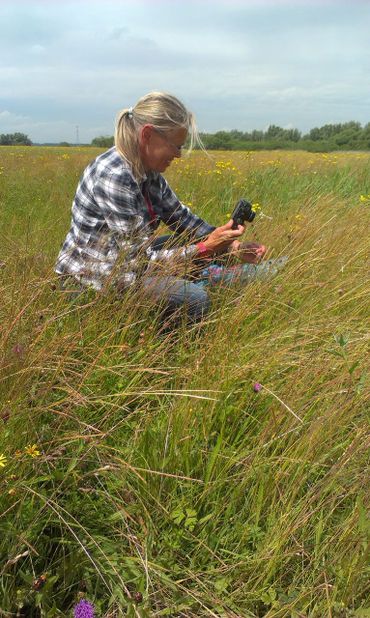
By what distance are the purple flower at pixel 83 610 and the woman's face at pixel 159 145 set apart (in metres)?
1.80

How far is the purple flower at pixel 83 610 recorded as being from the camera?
3.11 feet

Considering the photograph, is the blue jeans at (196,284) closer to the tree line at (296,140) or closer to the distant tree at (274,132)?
the tree line at (296,140)

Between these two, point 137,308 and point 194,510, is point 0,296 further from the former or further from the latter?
point 194,510

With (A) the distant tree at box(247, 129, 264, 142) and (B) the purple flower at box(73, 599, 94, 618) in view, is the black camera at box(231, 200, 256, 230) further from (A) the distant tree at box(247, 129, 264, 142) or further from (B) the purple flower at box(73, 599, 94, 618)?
(A) the distant tree at box(247, 129, 264, 142)

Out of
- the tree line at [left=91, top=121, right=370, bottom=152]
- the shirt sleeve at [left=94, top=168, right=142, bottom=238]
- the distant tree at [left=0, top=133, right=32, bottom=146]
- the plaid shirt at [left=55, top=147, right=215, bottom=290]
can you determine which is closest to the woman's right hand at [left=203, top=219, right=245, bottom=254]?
the plaid shirt at [left=55, top=147, right=215, bottom=290]

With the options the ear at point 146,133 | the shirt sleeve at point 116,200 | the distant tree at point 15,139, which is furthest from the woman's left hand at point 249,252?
the distant tree at point 15,139

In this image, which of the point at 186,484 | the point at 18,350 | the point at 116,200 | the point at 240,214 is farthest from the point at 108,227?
the point at 186,484

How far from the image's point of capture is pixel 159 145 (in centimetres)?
218

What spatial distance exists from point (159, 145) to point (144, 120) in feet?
0.41

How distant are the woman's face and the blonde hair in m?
0.02

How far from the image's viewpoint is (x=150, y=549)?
1.10 meters

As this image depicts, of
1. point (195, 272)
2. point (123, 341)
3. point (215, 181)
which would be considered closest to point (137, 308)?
point (123, 341)

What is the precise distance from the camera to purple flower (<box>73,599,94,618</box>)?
3.11 ft

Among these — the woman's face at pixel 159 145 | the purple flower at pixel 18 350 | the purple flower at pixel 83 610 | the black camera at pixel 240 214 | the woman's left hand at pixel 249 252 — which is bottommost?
the purple flower at pixel 83 610
